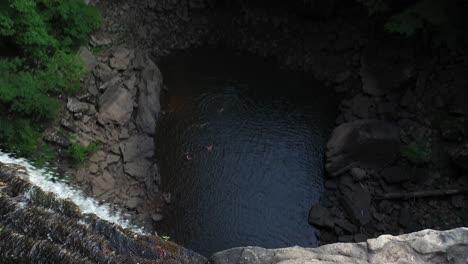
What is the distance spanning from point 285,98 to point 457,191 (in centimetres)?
444

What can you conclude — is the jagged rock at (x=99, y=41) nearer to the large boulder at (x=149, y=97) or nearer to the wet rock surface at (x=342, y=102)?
the wet rock surface at (x=342, y=102)

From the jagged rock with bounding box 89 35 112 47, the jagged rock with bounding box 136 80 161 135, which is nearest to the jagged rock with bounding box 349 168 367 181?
the jagged rock with bounding box 136 80 161 135

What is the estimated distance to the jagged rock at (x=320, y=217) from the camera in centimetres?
952

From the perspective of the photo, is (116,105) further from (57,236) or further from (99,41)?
(57,236)

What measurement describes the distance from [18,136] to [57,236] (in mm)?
4707

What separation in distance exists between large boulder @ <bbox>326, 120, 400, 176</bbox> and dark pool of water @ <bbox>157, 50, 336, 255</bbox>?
44cm

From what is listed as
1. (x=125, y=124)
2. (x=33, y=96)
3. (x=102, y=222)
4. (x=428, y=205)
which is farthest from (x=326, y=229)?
(x=33, y=96)

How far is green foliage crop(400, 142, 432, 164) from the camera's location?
9.78m

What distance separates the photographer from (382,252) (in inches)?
195

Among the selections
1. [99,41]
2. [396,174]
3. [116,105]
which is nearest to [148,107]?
[116,105]

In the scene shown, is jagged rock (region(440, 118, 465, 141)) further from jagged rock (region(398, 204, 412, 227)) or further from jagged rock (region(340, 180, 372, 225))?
jagged rock (region(340, 180, 372, 225))

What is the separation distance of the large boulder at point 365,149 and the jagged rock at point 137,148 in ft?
12.6

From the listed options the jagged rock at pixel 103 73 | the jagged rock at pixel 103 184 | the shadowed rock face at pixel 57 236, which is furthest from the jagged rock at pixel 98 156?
the shadowed rock face at pixel 57 236

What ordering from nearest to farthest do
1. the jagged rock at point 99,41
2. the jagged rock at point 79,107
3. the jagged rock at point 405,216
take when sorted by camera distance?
the jagged rock at point 405,216 < the jagged rock at point 79,107 < the jagged rock at point 99,41
